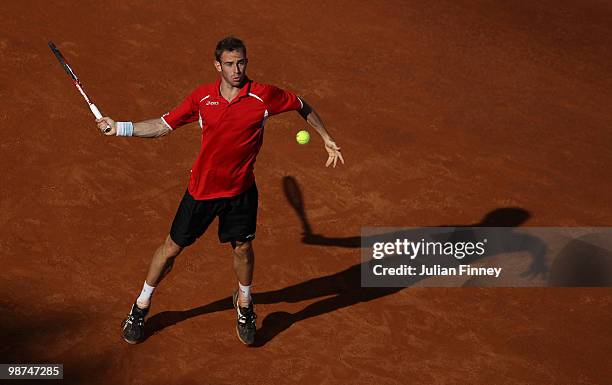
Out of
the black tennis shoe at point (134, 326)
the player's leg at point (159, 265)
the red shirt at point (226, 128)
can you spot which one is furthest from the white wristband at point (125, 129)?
the black tennis shoe at point (134, 326)

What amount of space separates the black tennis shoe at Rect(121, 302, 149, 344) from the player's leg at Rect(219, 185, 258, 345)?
2.67ft

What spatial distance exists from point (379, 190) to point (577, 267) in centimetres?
227

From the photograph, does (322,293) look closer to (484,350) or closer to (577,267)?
(484,350)

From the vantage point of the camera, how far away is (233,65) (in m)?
6.70

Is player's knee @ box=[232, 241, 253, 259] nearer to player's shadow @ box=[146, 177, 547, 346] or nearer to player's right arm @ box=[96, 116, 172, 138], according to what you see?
player's shadow @ box=[146, 177, 547, 346]

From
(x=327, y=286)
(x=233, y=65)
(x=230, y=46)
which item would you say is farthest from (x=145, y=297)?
(x=230, y=46)

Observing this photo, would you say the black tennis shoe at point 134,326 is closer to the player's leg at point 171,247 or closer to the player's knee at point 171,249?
the player's leg at point 171,247

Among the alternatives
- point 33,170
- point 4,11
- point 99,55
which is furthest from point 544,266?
point 4,11

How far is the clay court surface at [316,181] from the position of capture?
7707 mm

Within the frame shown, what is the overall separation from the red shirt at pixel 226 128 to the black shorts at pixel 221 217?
9 cm

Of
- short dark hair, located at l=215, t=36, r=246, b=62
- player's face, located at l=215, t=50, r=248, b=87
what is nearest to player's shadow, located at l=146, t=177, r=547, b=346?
player's face, located at l=215, t=50, r=248, b=87

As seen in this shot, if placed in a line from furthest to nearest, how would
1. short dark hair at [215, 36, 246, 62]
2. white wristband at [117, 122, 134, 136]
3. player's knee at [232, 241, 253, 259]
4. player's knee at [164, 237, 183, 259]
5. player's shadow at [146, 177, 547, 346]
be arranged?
1. player's shadow at [146, 177, 547, 346]
2. player's knee at [232, 241, 253, 259]
3. player's knee at [164, 237, 183, 259]
4. white wristband at [117, 122, 134, 136]
5. short dark hair at [215, 36, 246, 62]

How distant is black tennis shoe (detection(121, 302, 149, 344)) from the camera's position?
24.6 ft

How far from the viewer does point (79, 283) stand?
8117 mm
